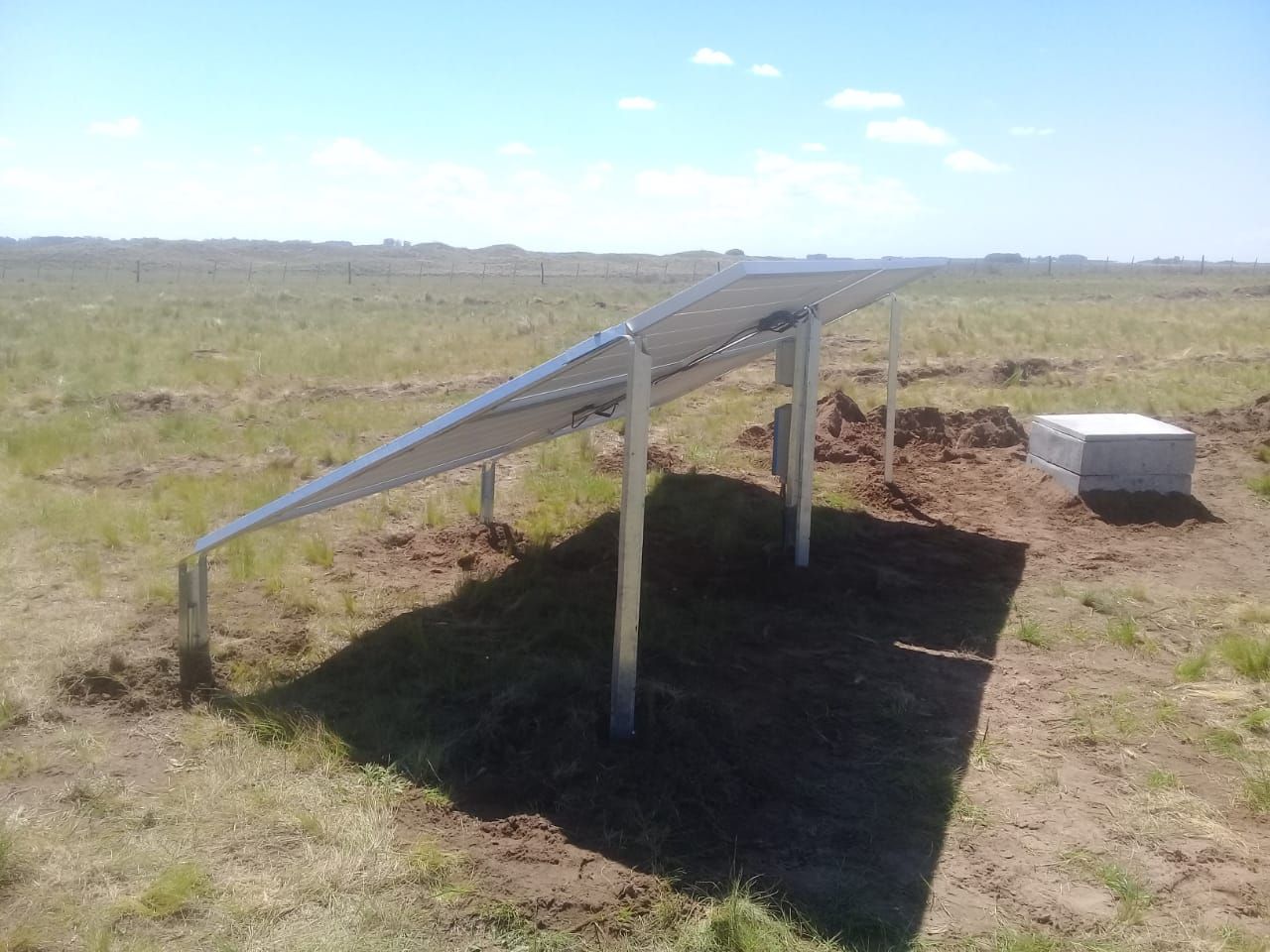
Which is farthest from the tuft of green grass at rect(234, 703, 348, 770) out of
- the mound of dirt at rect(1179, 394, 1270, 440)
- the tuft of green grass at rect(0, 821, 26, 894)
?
the mound of dirt at rect(1179, 394, 1270, 440)

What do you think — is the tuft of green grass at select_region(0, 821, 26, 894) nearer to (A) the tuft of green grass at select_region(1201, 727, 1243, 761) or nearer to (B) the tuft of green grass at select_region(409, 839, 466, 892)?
(B) the tuft of green grass at select_region(409, 839, 466, 892)

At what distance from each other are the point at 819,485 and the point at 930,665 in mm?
4782

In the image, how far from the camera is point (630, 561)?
5348 mm

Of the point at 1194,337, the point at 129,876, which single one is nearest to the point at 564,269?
the point at 1194,337

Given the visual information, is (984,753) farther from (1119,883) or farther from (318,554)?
(318,554)

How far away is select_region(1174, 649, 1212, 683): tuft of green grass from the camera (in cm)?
672

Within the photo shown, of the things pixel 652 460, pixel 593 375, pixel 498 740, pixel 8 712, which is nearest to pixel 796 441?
pixel 593 375

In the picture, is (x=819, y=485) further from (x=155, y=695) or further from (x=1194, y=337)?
(x=1194, y=337)

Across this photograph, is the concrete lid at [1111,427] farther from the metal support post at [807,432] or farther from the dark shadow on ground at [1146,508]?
the metal support post at [807,432]

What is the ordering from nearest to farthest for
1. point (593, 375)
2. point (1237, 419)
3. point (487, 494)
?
point (593, 375), point (487, 494), point (1237, 419)

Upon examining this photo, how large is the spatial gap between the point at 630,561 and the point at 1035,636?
11.9ft

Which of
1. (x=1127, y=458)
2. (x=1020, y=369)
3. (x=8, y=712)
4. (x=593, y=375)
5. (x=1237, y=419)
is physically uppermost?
(x=593, y=375)

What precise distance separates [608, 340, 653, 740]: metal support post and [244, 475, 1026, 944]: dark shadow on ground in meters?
0.18

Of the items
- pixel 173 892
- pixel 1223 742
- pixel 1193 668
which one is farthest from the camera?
pixel 1193 668
